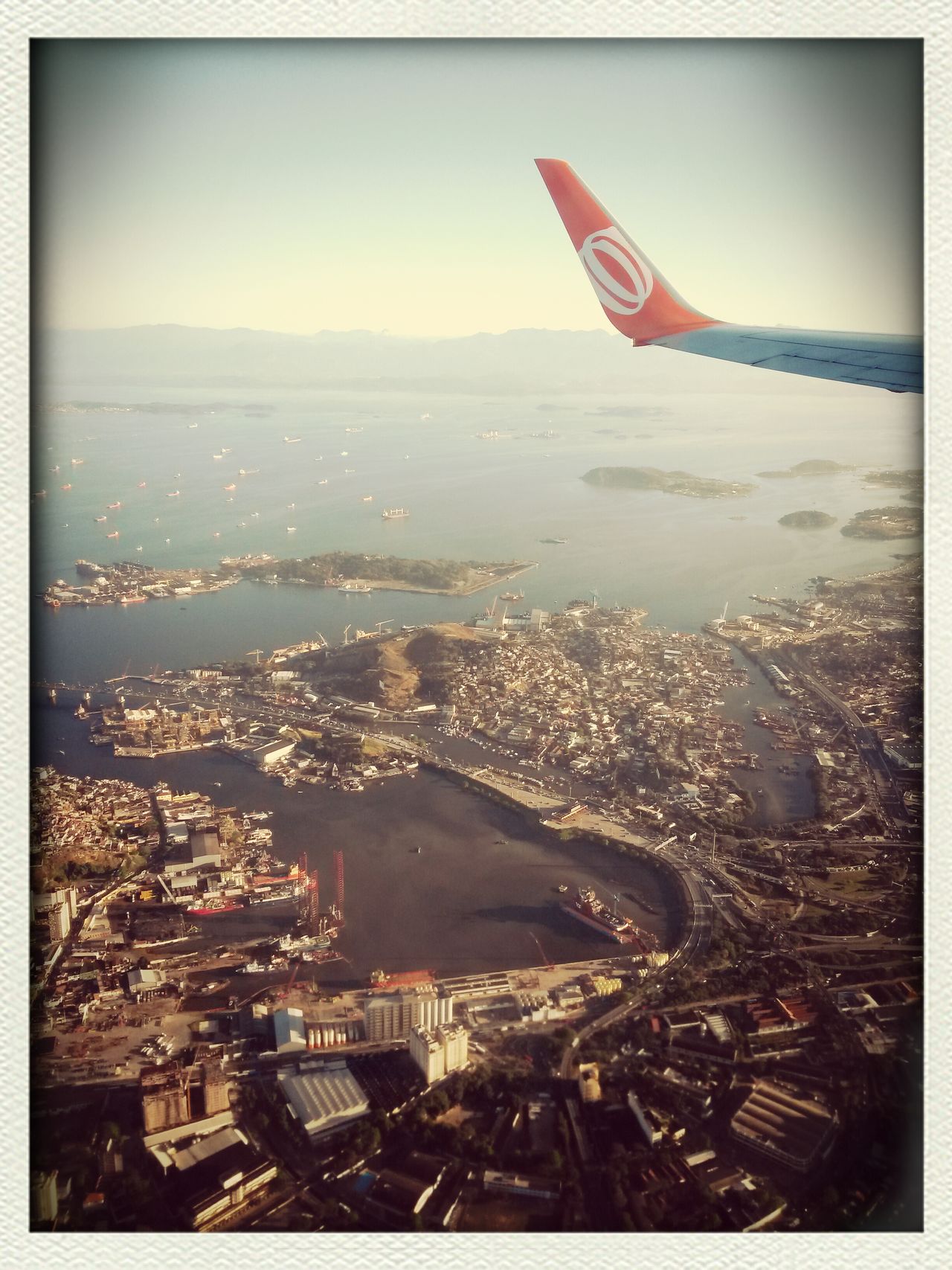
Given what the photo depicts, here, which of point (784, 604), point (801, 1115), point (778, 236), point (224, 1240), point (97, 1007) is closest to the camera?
point (224, 1240)

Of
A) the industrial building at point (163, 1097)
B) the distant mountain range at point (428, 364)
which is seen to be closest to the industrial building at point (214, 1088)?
the industrial building at point (163, 1097)

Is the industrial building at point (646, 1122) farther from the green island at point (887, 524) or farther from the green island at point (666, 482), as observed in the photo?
the green island at point (666, 482)

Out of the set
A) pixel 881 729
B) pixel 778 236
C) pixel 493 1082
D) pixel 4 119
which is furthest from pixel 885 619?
pixel 4 119

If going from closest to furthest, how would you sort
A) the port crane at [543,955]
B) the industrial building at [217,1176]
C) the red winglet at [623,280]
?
the industrial building at [217,1176]
the red winglet at [623,280]
the port crane at [543,955]

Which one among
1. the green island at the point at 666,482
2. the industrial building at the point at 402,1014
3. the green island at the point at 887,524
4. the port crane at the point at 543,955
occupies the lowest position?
the industrial building at the point at 402,1014

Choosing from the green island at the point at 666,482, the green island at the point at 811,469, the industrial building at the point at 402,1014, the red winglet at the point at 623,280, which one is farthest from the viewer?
the green island at the point at 666,482

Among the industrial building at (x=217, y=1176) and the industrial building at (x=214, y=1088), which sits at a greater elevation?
the industrial building at (x=214, y=1088)

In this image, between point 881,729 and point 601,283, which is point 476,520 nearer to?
point 601,283

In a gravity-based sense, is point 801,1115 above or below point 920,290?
below
